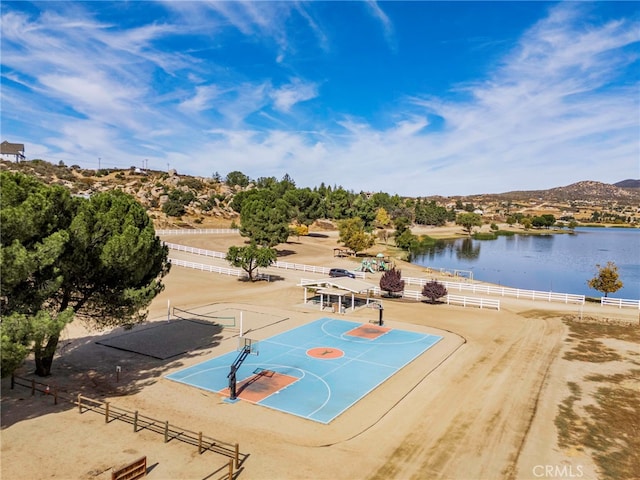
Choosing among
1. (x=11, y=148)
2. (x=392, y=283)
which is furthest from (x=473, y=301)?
(x=11, y=148)

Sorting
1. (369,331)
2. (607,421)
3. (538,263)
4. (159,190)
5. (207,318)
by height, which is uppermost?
(159,190)

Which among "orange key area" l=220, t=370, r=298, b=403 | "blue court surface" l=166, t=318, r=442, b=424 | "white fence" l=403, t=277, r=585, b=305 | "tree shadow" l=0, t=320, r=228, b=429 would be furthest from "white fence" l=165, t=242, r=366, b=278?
"orange key area" l=220, t=370, r=298, b=403

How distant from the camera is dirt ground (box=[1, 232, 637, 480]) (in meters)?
13.8

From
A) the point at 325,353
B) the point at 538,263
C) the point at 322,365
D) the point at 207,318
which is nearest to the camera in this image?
the point at 322,365

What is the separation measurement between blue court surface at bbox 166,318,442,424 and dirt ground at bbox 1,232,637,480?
2.43ft

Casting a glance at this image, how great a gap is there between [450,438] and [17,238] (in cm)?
1716

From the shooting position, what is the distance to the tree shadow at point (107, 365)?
1822 cm

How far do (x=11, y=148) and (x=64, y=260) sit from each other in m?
146

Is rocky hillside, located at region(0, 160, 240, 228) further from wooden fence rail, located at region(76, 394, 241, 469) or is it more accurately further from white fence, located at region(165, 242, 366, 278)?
wooden fence rail, located at region(76, 394, 241, 469)

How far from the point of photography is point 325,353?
25.8 m

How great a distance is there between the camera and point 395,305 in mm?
39875

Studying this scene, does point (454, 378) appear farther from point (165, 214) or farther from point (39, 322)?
point (165, 214)

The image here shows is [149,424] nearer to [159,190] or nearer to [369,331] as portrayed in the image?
[369,331]

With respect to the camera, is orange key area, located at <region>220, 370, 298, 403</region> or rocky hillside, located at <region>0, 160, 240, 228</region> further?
rocky hillside, located at <region>0, 160, 240, 228</region>
